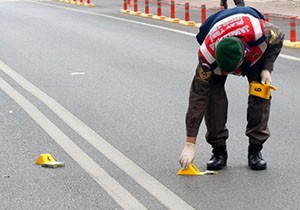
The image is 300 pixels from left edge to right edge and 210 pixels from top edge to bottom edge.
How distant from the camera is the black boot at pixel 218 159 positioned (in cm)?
747

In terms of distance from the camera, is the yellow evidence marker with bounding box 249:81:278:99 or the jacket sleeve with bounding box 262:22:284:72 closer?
the jacket sleeve with bounding box 262:22:284:72

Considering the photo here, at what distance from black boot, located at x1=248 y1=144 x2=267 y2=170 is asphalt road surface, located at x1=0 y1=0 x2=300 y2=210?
0.06m

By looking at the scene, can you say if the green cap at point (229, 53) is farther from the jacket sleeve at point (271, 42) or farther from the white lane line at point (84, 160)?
the white lane line at point (84, 160)

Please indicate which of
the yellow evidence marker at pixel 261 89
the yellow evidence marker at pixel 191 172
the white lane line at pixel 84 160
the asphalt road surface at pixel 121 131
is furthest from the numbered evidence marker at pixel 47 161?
the yellow evidence marker at pixel 261 89

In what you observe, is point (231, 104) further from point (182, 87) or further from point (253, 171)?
point (253, 171)

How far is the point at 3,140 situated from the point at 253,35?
319 cm

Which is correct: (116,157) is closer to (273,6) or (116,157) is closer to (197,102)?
(197,102)

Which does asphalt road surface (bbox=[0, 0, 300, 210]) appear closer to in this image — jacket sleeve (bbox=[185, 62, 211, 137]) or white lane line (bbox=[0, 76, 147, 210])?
white lane line (bbox=[0, 76, 147, 210])

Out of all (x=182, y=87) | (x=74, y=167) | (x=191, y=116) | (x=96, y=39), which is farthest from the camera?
(x=96, y=39)

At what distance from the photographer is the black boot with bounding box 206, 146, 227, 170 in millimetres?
7473

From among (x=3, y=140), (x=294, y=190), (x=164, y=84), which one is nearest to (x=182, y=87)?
(x=164, y=84)

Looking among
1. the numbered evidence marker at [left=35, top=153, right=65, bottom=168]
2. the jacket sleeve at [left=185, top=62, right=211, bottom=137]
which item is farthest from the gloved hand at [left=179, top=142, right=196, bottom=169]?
the numbered evidence marker at [left=35, top=153, right=65, bottom=168]

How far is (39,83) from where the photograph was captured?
12.9m

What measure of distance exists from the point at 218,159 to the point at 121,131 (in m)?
2.01
